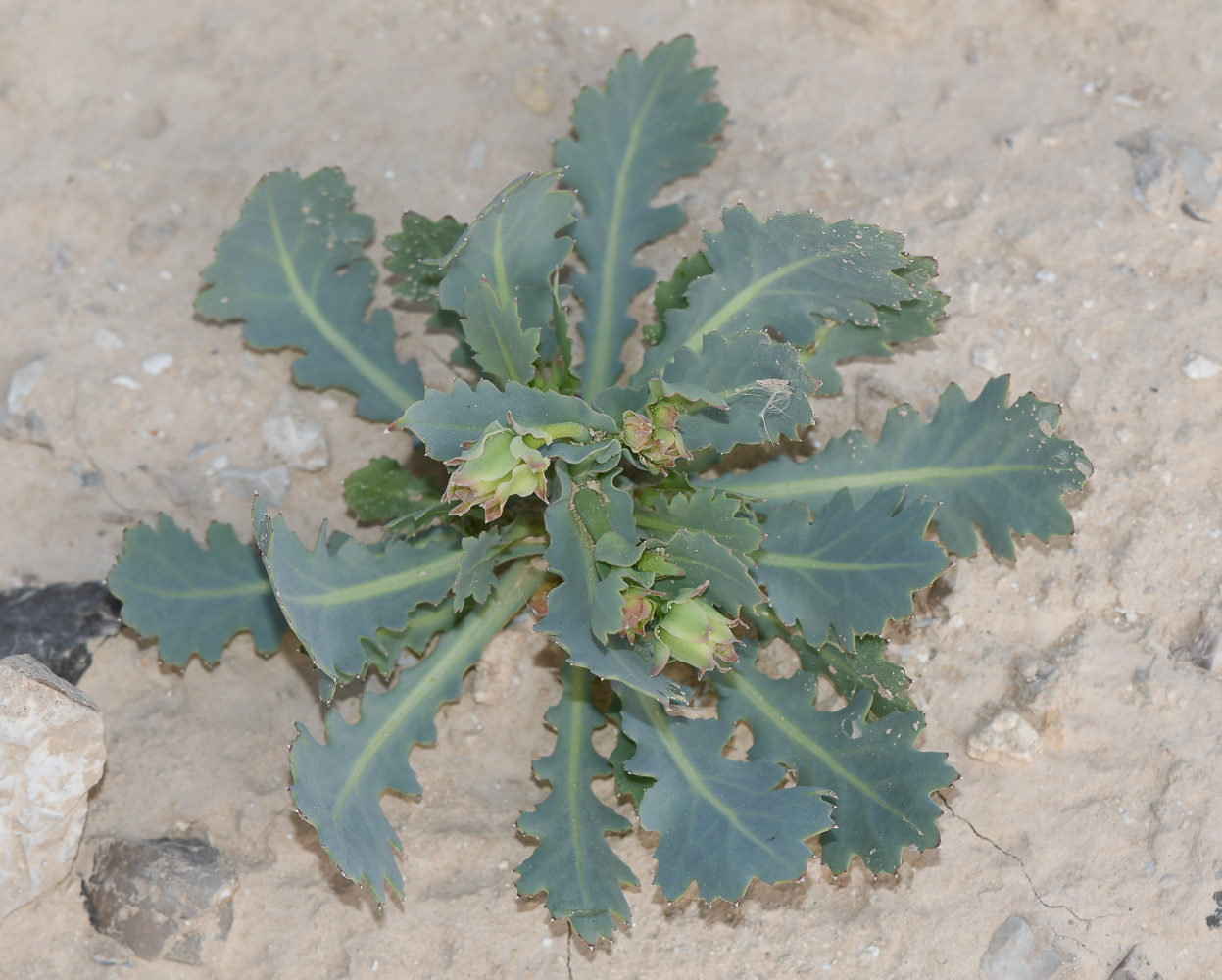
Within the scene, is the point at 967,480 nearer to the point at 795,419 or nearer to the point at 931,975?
the point at 795,419

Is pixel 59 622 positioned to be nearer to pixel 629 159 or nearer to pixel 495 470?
pixel 495 470

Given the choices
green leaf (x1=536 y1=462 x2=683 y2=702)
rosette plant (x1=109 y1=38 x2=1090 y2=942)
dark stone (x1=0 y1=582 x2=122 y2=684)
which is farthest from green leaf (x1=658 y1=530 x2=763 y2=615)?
dark stone (x1=0 y1=582 x2=122 y2=684)

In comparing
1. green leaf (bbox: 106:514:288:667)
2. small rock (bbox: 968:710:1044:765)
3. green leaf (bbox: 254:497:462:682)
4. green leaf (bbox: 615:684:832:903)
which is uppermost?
small rock (bbox: 968:710:1044:765)

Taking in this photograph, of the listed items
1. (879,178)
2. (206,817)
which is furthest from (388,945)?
(879,178)

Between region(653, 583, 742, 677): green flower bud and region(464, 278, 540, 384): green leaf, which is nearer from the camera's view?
region(653, 583, 742, 677): green flower bud

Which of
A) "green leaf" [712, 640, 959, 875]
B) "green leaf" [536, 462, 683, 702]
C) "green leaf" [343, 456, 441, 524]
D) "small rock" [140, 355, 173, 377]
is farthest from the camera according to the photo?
"small rock" [140, 355, 173, 377]

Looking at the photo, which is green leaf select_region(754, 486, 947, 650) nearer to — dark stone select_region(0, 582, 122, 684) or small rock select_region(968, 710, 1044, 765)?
small rock select_region(968, 710, 1044, 765)

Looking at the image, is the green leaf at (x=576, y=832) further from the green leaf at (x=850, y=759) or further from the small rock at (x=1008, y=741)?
the small rock at (x=1008, y=741)

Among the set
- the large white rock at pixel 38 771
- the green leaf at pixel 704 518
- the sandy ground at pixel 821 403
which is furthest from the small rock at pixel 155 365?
the green leaf at pixel 704 518
